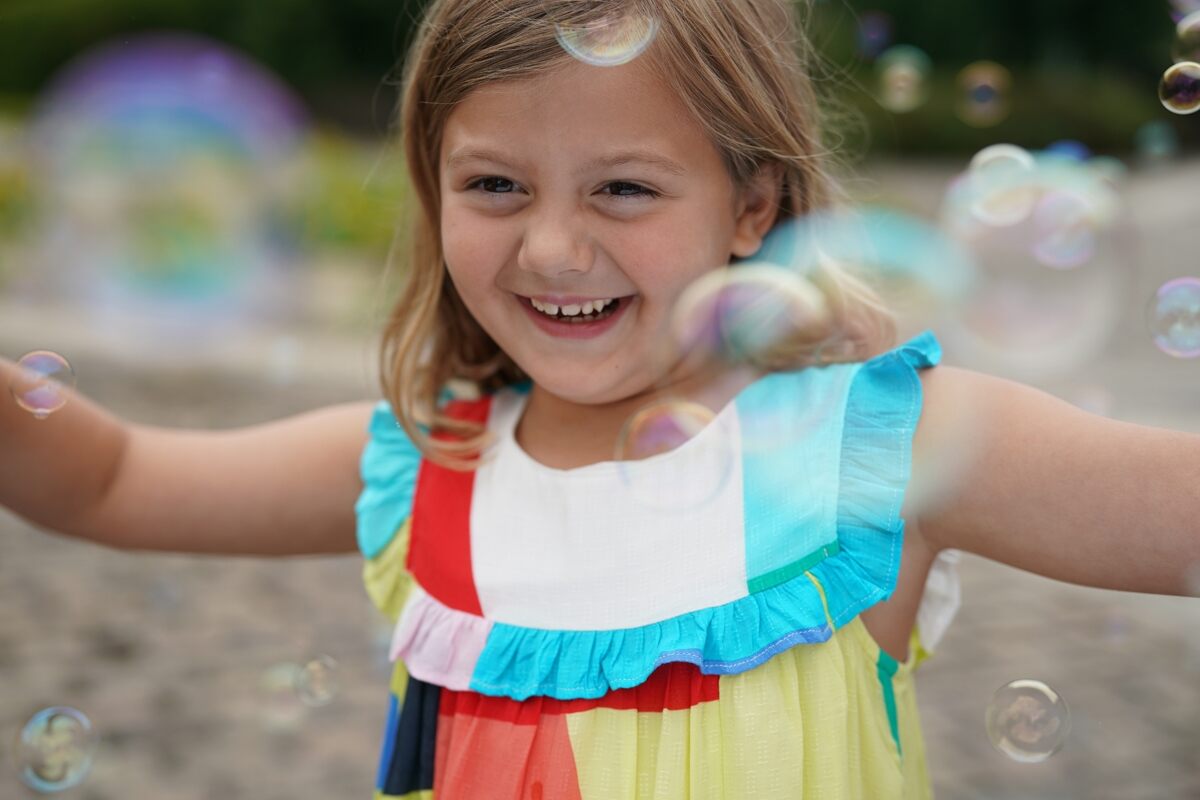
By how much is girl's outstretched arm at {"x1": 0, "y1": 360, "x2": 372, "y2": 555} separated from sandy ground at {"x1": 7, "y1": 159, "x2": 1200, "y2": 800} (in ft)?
2.14

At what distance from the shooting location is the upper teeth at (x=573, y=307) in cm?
136

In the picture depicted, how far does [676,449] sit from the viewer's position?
1.40 meters

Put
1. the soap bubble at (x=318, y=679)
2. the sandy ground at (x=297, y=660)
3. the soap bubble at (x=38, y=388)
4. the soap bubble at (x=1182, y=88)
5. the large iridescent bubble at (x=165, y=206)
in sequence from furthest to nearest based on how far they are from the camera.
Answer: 1. the large iridescent bubble at (x=165, y=206)
2. the sandy ground at (x=297, y=660)
3. the soap bubble at (x=318, y=679)
4. the soap bubble at (x=1182, y=88)
5. the soap bubble at (x=38, y=388)

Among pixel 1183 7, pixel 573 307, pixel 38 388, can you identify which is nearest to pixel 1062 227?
pixel 1183 7

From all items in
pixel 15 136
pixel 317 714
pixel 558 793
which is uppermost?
pixel 15 136

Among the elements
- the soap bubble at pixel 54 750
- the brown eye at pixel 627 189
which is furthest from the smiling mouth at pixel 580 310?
the soap bubble at pixel 54 750

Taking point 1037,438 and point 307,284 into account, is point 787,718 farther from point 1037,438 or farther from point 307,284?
point 307,284

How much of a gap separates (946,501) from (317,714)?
2.20m

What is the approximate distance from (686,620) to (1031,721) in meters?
0.54

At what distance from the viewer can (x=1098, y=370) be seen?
6.39m

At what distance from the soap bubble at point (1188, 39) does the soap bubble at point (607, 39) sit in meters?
0.83

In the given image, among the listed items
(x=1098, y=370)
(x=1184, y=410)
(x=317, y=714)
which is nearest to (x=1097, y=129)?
(x=1098, y=370)

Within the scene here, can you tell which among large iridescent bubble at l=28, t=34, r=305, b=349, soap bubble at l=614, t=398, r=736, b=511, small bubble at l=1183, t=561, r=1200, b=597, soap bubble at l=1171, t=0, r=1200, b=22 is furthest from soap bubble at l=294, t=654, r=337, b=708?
large iridescent bubble at l=28, t=34, r=305, b=349

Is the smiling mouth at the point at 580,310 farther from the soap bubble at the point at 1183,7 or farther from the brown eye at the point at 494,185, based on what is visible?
the soap bubble at the point at 1183,7
